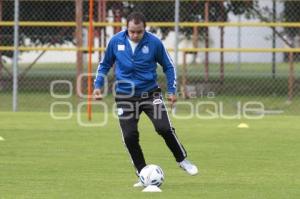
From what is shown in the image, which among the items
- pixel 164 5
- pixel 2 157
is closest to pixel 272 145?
pixel 2 157

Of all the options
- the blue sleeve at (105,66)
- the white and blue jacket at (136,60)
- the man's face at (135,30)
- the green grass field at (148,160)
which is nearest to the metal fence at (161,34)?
the green grass field at (148,160)

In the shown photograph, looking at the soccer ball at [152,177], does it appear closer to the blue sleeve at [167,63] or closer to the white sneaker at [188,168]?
the white sneaker at [188,168]

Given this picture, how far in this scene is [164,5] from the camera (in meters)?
24.9

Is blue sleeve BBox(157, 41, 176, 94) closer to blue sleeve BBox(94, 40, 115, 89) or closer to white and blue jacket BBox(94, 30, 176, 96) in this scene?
A: white and blue jacket BBox(94, 30, 176, 96)

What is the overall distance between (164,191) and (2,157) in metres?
3.49

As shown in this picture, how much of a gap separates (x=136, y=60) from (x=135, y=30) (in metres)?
0.39

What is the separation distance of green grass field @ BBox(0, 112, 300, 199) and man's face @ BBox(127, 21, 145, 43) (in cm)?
144

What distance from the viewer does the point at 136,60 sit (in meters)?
9.91

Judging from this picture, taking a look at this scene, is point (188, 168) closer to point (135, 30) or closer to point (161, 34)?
point (135, 30)

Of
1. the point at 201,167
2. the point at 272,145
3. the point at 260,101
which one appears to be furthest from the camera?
the point at 260,101

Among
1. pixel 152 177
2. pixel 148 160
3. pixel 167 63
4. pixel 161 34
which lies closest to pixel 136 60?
pixel 167 63

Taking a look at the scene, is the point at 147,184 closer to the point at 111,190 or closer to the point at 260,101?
the point at 111,190

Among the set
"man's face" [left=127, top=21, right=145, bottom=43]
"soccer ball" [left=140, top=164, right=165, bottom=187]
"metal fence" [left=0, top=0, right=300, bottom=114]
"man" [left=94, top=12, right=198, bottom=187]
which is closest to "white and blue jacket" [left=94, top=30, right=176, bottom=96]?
"man" [left=94, top=12, right=198, bottom=187]

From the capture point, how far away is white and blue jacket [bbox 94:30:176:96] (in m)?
9.88
